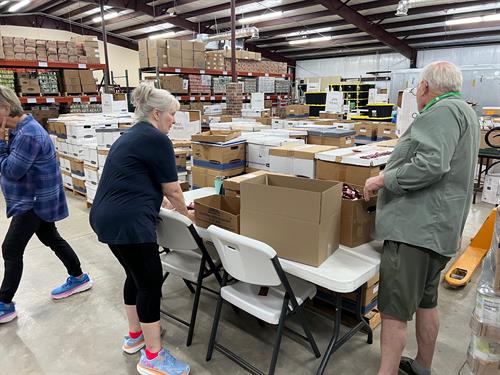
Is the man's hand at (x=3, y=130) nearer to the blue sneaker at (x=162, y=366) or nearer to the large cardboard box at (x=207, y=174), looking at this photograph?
the large cardboard box at (x=207, y=174)

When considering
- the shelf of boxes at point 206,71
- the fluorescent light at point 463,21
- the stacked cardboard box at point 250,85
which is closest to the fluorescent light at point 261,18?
the shelf of boxes at point 206,71

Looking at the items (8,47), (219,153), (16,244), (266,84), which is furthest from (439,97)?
(266,84)

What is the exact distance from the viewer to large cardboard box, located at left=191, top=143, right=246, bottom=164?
9.52 feet

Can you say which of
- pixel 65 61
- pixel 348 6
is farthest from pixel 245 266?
pixel 348 6

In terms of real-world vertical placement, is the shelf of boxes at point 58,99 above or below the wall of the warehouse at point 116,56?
below

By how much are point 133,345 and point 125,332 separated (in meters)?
0.25

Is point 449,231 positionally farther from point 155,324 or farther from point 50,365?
point 50,365

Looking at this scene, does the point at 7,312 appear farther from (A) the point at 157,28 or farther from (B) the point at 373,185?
(A) the point at 157,28

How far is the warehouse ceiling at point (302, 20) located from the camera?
9.70 metres

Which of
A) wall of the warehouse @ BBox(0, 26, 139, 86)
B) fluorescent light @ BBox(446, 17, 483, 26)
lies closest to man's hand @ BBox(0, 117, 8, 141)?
fluorescent light @ BBox(446, 17, 483, 26)

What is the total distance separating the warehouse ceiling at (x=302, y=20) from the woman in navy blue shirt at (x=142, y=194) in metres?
8.59

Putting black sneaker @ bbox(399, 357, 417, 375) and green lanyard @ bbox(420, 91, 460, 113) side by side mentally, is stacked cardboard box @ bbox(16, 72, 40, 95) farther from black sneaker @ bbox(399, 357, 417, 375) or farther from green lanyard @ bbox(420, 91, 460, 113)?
black sneaker @ bbox(399, 357, 417, 375)

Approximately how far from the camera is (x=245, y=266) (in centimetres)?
177

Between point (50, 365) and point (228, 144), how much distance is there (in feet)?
6.01
